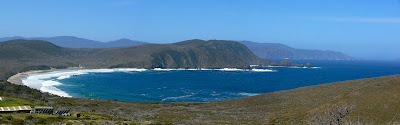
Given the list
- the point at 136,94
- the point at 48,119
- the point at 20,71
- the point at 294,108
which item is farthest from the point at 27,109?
the point at 20,71

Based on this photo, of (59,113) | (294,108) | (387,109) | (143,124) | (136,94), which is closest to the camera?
(143,124)

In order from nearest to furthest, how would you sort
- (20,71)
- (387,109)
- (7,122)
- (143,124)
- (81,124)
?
(7,122) → (81,124) → (143,124) → (387,109) → (20,71)

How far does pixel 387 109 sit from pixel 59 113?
4293cm

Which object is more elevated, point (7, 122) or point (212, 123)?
point (7, 122)

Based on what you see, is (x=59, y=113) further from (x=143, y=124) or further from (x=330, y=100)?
(x=330, y=100)

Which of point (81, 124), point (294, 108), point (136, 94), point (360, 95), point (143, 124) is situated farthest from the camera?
point (136, 94)

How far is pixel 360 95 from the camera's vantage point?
157 feet

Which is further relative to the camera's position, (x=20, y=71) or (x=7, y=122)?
(x=20, y=71)

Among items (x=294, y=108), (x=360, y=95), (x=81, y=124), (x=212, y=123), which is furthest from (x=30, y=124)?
(x=360, y=95)

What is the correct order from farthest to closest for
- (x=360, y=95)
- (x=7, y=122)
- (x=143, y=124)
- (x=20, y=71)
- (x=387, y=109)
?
(x=20, y=71), (x=360, y=95), (x=387, y=109), (x=143, y=124), (x=7, y=122)

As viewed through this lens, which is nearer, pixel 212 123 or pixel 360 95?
pixel 212 123

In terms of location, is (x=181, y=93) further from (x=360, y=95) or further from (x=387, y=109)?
(x=387, y=109)

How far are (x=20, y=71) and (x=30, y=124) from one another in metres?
147

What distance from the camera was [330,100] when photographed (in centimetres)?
4947
